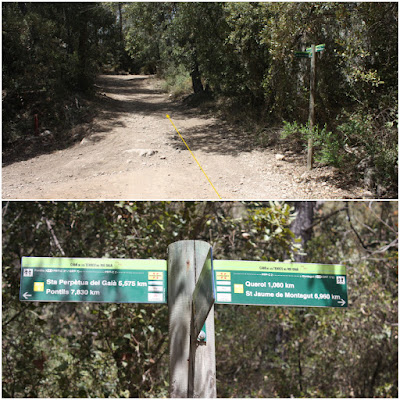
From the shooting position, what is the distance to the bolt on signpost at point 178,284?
2641 millimetres

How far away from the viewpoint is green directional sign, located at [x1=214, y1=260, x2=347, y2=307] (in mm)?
2719

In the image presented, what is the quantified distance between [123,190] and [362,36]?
513 cm

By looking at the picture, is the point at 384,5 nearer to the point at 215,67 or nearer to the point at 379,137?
the point at 379,137

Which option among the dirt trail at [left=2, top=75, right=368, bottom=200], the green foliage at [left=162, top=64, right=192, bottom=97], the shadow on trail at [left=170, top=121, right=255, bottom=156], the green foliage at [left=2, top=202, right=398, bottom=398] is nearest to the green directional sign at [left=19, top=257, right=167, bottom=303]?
the green foliage at [left=2, top=202, right=398, bottom=398]

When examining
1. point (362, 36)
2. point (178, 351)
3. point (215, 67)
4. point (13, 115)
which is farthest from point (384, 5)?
point (13, 115)

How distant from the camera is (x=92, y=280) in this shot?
8.91ft

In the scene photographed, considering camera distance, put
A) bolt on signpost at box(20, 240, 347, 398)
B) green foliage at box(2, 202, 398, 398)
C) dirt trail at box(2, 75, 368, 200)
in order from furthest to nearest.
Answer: dirt trail at box(2, 75, 368, 200) → green foliage at box(2, 202, 398, 398) → bolt on signpost at box(20, 240, 347, 398)

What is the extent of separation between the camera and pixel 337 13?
8.19 m

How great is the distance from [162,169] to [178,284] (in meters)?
6.79

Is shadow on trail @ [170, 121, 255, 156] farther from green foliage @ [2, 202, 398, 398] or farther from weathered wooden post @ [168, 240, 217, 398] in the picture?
weathered wooden post @ [168, 240, 217, 398]

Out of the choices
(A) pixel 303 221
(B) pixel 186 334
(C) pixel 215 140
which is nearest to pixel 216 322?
(A) pixel 303 221

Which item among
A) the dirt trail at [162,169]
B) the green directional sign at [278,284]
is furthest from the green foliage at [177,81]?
the green directional sign at [278,284]

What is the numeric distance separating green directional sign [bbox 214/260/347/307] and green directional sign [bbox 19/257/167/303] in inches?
14.1

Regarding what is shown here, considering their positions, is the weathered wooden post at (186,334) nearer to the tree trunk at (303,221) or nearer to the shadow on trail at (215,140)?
the tree trunk at (303,221)
